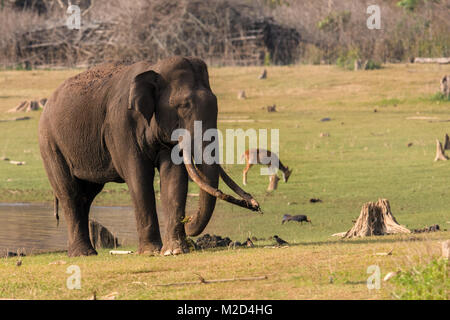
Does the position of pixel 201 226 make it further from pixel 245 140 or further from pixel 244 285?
pixel 245 140

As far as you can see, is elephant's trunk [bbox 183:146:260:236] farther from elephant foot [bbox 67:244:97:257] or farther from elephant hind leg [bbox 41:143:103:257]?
elephant hind leg [bbox 41:143:103:257]

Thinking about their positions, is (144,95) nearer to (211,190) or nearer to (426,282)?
(211,190)

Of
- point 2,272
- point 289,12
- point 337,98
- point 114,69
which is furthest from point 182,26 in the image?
point 2,272

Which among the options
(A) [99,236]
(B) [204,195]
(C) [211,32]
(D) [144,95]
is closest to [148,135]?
(D) [144,95]

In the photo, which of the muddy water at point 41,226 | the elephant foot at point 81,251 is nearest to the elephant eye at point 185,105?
the elephant foot at point 81,251

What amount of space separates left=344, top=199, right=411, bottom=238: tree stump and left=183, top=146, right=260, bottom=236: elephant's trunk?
2.68 m

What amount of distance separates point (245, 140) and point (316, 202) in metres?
7.58

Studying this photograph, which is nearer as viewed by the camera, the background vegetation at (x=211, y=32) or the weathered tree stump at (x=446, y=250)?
the weathered tree stump at (x=446, y=250)

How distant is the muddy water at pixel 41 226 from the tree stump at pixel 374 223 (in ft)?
12.6

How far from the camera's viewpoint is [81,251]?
43.9 ft

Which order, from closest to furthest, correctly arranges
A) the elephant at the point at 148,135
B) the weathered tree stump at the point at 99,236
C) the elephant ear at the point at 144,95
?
the elephant at the point at 148,135, the elephant ear at the point at 144,95, the weathered tree stump at the point at 99,236

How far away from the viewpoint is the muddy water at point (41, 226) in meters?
15.7

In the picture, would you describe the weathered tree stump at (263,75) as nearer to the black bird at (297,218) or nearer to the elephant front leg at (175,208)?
the black bird at (297,218)

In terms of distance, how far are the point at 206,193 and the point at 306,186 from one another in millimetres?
9579
